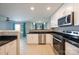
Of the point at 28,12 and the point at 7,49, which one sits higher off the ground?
the point at 28,12

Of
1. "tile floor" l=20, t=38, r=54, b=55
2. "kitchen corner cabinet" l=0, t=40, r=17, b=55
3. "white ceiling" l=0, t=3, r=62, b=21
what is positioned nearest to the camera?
"kitchen corner cabinet" l=0, t=40, r=17, b=55

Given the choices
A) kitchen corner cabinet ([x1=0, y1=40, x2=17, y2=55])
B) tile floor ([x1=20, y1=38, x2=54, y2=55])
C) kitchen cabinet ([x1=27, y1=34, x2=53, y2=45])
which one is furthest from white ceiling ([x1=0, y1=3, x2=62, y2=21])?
kitchen cabinet ([x1=27, y1=34, x2=53, y2=45])

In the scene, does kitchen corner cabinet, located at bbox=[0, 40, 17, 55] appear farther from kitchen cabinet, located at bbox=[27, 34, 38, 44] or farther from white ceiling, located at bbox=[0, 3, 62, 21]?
kitchen cabinet, located at bbox=[27, 34, 38, 44]

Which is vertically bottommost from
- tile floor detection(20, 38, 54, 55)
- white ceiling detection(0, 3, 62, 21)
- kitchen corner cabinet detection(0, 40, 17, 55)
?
tile floor detection(20, 38, 54, 55)

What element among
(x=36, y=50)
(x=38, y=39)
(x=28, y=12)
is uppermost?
(x=28, y=12)

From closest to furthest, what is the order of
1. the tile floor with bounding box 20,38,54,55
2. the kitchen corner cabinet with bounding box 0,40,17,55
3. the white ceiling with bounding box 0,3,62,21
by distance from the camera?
the kitchen corner cabinet with bounding box 0,40,17,55, the white ceiling with bounding box 0,3,62,21, the tile floor with bounding box 20,38,54,55

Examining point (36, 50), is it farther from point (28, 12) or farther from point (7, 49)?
point (7, 49)

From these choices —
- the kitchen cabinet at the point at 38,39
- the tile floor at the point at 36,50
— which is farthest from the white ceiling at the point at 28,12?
the kitchen cabinet at the point at 38,39

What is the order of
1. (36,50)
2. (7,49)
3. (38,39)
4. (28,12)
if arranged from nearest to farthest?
(7,49) < (28,12) < (36,50) < (38,39)

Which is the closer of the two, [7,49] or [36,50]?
[7,49]

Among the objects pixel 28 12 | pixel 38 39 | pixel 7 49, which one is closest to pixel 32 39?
pixel 38 39
